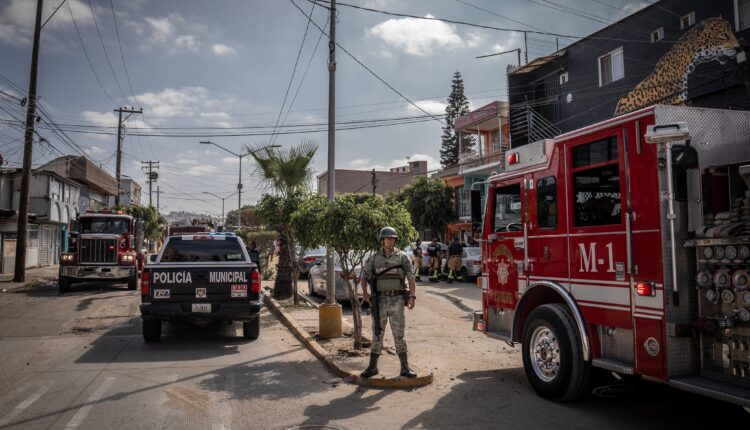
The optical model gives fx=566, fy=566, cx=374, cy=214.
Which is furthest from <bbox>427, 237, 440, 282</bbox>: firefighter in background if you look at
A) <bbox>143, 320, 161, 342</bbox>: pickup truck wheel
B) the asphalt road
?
<bbox>143, 320, 161, 342</bbox>: pickup truck wheel

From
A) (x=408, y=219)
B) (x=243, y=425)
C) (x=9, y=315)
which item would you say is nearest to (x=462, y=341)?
(x=408, y=219)

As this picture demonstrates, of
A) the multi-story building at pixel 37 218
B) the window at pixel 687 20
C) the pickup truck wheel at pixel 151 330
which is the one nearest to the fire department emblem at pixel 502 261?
the pickup truck wheel at pixel 151 330

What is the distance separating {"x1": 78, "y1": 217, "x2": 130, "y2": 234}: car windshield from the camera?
19.4 metres

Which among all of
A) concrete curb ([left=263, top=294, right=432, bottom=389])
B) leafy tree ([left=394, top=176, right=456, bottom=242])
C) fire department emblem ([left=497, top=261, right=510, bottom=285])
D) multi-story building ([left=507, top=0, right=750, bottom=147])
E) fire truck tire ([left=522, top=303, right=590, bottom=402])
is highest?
multi-story building ([left=507, top=0, right=750, bottom=147])

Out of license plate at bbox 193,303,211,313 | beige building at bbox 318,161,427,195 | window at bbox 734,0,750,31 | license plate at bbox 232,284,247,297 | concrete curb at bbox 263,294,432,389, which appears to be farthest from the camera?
beige building at bbox 318,161,427,195

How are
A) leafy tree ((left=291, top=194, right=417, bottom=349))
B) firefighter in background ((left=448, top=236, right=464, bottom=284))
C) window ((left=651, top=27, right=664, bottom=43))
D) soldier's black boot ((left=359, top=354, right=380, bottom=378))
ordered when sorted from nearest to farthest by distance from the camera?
soldier's black boot ((left=359, top=354, right=380, bottom=378)) → leafy tree ((left=291, top=194, right=417, bottom=349)) → window ((left=651, top=27, right=664, bottom=43)) → firefighter in background ((left=448, top=236, right=464, bottom=284))

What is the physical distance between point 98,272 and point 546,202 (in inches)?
659

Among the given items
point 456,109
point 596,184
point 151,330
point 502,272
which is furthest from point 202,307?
point 456,109

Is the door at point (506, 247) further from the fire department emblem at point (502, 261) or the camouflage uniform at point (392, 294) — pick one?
the camouflage uniform at point (392, 294)

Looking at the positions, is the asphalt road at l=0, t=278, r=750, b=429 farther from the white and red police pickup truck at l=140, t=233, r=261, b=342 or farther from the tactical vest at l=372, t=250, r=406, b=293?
the tactical vest at l=372, t=250, r=406, b=293

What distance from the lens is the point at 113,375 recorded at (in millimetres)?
7340

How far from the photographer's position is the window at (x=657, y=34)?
20328 millimetres

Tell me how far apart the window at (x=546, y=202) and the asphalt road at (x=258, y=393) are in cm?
196

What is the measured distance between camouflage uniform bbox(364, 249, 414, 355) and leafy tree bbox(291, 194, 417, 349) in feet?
4.30
